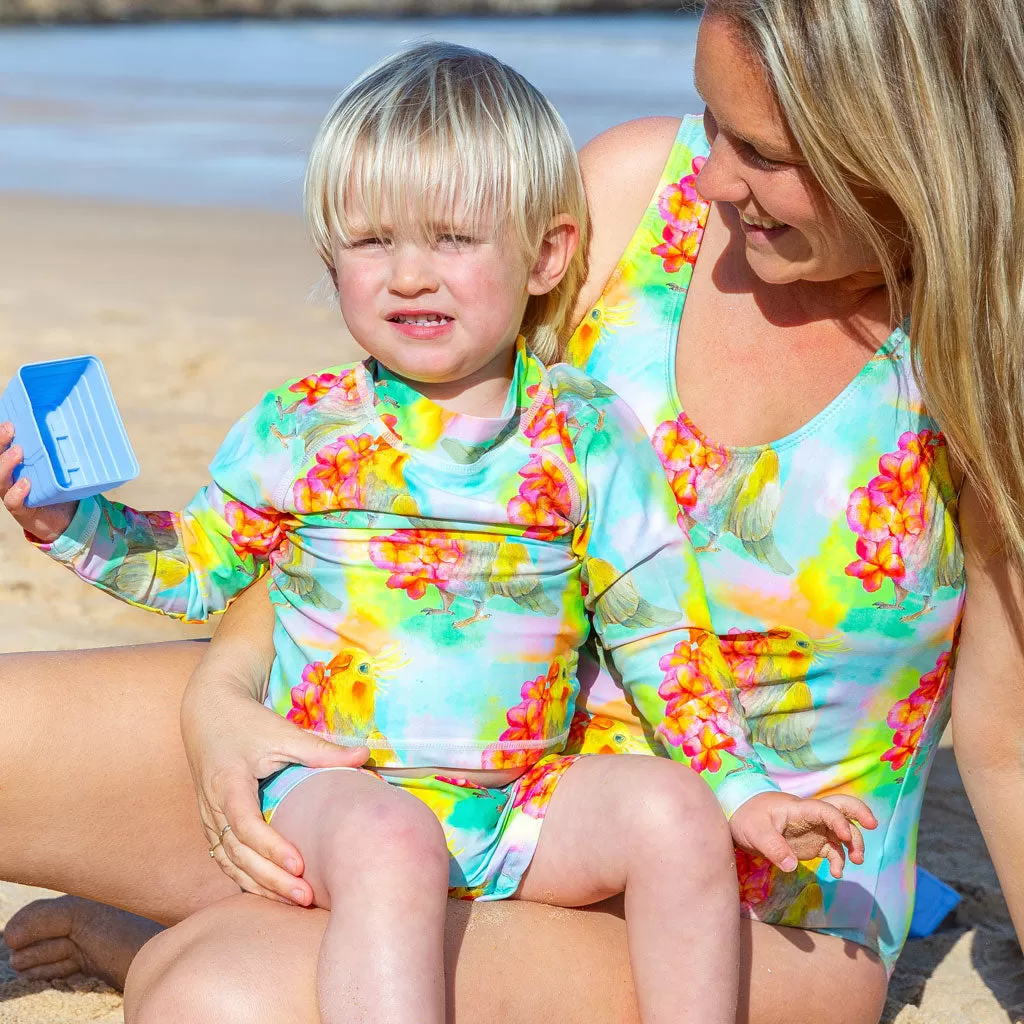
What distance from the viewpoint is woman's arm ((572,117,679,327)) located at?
234cm

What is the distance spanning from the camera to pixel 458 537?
2080 mm

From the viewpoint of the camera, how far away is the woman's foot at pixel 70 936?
8.16 ft

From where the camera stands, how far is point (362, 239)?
2102 millimetres

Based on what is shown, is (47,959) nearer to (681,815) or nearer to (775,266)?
(681,815)

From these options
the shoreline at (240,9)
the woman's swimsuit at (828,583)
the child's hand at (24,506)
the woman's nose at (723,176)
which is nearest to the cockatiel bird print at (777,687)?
the woman's swimsuit at (828,583)

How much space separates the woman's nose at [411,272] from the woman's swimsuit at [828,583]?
336mm

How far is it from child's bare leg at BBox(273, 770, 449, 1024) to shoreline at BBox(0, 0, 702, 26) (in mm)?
23213

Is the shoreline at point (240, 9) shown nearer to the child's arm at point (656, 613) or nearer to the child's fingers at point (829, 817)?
the child's arm at point (656, 613)

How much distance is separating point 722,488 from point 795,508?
108 millimetres

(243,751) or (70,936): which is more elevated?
(243,751)

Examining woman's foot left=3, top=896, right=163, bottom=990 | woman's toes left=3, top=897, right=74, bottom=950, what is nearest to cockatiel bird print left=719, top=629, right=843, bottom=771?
woman's foot left=3, top=896, right=163, bottom=990

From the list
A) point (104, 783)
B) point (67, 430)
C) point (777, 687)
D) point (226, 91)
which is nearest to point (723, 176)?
point (777, 687)

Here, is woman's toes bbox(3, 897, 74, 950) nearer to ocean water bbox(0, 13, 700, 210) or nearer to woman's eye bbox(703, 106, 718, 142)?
woman's eye bbox(703, 106, 718, 142)

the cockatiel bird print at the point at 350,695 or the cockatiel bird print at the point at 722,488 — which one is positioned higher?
the cockatiel bird print at the point at 722,488
